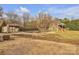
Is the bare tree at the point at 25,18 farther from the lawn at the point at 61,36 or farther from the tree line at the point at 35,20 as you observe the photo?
the lawn at the point at 61,36

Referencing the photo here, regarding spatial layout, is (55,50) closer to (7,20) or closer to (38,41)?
(38,41)

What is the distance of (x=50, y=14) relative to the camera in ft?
6.65

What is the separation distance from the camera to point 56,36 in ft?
6.66

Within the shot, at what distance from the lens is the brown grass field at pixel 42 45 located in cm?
199

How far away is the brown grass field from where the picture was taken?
1.99 metres

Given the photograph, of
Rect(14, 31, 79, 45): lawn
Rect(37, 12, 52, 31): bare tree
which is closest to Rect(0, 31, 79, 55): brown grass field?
Rect(14, 31, 79, 45): lawn

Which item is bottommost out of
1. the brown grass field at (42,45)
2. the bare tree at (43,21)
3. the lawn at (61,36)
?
the brown grass field at (42,45)

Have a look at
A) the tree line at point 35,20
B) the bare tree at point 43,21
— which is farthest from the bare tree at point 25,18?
Result: the bare tree at point 43,21

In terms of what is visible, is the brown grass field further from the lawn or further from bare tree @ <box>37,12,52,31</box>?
bare tree @ <box>37,12,52,31</box>

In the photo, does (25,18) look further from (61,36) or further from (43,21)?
(61,36)
